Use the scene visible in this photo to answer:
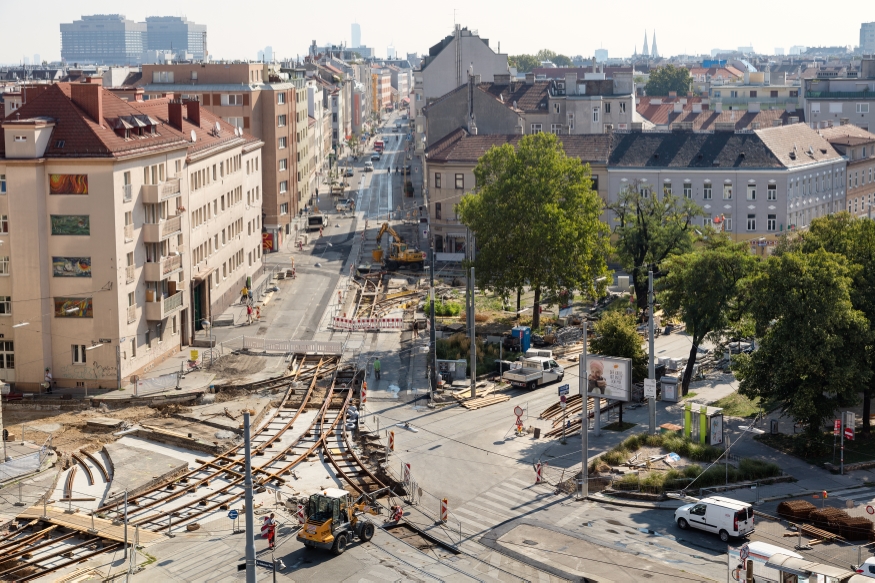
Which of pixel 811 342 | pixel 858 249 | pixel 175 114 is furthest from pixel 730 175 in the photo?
pixel 811 342

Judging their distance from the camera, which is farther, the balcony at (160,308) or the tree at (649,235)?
the tree at (649,235)

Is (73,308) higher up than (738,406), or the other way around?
(73,308)

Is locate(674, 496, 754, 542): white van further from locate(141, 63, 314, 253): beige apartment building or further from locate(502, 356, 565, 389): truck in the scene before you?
locate(141, 63, 314, 253): beige apartment building

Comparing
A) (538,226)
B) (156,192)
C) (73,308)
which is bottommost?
(73,308)

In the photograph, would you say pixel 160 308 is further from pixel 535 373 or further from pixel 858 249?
pixel 858 249

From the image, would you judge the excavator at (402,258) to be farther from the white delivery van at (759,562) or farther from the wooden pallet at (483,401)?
the white delivery van at (759,562)

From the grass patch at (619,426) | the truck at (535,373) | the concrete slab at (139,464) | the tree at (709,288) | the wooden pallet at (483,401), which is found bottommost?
the concrete slab at (139,464)

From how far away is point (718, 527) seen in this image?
1709 inches

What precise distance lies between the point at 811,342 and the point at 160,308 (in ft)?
Answer: 120

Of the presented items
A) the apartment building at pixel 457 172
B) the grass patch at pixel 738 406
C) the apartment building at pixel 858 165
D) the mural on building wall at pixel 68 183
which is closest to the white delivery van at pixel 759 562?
the grass patch at pixel 738 406

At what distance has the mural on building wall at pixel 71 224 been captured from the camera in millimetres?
63594

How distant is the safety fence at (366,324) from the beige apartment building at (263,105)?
3178 cm

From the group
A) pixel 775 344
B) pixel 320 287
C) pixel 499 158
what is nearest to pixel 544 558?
pixel 775 344

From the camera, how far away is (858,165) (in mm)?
118250
